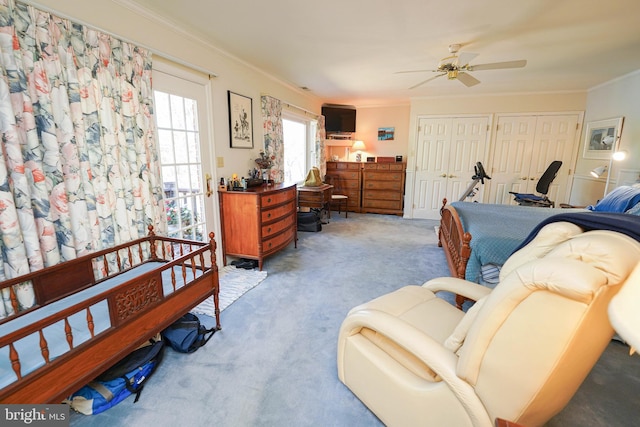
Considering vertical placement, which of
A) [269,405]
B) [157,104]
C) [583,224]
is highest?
[157,104]

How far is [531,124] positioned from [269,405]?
231 inches

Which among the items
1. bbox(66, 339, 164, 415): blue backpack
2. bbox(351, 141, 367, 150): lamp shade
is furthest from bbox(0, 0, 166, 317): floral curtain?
bbox(351, 141, 367, 150): lamp shade

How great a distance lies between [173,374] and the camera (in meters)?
1.70

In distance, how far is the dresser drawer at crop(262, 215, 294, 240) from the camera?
10.4ft

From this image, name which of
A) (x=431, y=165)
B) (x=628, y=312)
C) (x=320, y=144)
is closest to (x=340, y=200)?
(x=320, y=144)

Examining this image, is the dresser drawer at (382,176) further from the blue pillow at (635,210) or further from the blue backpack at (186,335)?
the blue backpack at (186,335)

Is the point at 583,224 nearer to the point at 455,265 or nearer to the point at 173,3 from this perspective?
the point at 455,265

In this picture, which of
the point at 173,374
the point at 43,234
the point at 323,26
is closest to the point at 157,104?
the point at 43,234

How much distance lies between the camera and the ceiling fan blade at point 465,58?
2.63 meters

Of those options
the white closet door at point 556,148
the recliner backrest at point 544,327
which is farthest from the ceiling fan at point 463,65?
the white closet door at point 556,148

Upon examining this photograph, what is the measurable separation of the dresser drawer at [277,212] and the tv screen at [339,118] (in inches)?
115

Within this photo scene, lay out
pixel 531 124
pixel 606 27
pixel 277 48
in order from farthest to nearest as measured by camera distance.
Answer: pixel 531 124, pixel 277 48, pixel 606 27

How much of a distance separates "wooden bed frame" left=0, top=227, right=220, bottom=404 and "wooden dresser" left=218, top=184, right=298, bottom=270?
3.29 ft

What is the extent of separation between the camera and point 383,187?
597 cm
